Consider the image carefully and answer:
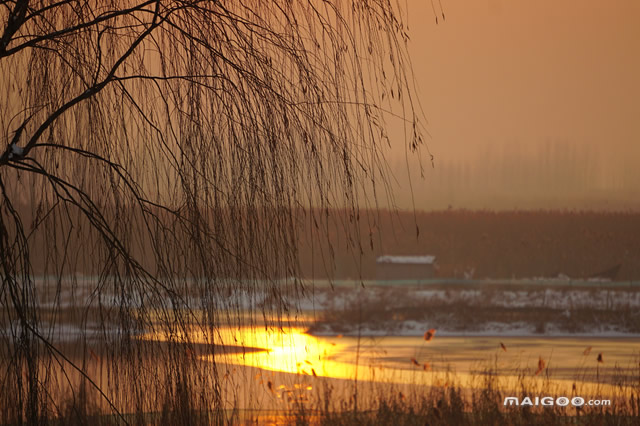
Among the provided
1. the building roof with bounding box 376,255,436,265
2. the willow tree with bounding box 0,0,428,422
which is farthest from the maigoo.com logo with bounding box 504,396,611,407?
the building roof with bounding box 376,255,436,265

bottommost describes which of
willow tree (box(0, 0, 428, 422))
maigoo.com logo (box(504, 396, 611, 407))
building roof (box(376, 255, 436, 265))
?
maigoo.com logo (box(504, 396, 611, 407))

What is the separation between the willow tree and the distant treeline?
853 centimetres

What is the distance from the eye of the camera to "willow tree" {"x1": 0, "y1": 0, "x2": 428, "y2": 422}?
1596 millimetres

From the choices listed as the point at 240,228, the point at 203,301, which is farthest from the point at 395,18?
the point at 203,301

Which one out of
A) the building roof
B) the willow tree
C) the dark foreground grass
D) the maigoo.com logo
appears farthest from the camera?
the building roof

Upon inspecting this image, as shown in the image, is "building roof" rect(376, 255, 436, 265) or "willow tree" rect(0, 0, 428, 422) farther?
"building roof" rect(376, 255, 436, 265)

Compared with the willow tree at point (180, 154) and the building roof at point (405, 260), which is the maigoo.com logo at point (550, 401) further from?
the building roof at point (405, 260)

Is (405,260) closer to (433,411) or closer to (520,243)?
(520,243)

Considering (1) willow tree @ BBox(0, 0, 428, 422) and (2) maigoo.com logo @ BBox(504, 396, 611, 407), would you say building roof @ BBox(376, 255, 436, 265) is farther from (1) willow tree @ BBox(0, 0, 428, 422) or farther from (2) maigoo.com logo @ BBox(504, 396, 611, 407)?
(1) willow tree @ BBox(0, 0, 428, 422)

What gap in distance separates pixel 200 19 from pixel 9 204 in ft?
1.83

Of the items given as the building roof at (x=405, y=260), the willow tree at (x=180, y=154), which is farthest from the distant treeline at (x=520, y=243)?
the willow tree at (x=180, y=154)

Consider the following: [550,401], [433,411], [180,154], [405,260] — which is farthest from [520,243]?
[180,154]

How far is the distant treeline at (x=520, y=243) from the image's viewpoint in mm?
10734

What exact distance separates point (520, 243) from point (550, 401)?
8.18 m
